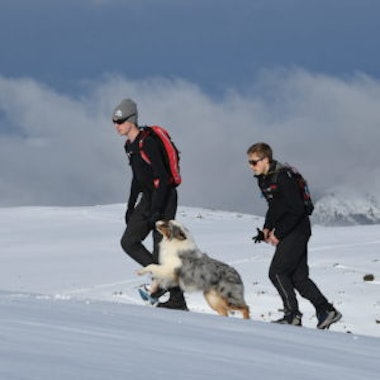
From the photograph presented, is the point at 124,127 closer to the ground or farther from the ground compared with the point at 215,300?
farther from the ground

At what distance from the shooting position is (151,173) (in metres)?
8.84

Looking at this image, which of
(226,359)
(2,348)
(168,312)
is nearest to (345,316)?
(168,312)

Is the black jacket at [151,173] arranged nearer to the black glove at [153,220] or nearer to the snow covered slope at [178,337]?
the black glove at [153,220]

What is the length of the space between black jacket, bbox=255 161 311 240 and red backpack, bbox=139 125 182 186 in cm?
80

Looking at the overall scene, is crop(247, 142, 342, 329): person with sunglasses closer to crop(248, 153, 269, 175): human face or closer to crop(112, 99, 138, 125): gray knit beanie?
crop(248, 153, 269, 175): human face

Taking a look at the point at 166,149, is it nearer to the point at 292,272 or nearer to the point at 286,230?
the point at 286,230

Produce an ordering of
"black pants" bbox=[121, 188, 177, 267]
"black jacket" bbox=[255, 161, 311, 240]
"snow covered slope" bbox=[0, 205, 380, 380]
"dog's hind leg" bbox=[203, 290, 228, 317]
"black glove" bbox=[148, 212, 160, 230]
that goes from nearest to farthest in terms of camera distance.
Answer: "snow covered slope" bbox=[0, 205, 380, 380] < "black jacket" bbox=[255, 161, 311, 240] < "dog's hind leg" bbox=[203, 290, 228, 317] < "black glove" bbox=[148, 212, 160, 230] < "black pants" bbox=[121, 188, 177, 267]

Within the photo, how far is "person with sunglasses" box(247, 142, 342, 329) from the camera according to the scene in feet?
27.9

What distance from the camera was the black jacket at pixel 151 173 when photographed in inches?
342

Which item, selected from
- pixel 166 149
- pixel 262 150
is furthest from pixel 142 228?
pixel 262 150

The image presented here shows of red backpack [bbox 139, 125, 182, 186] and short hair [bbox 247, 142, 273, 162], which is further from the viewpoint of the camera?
red backpack [bbox 139, 125, 182, 186]

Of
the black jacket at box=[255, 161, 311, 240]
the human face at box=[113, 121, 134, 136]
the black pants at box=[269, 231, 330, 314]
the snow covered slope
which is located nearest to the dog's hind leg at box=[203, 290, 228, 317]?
the snow covered slope

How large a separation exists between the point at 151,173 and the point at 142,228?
1.88 feet

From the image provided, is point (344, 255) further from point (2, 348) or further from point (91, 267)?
point (2, 348)
